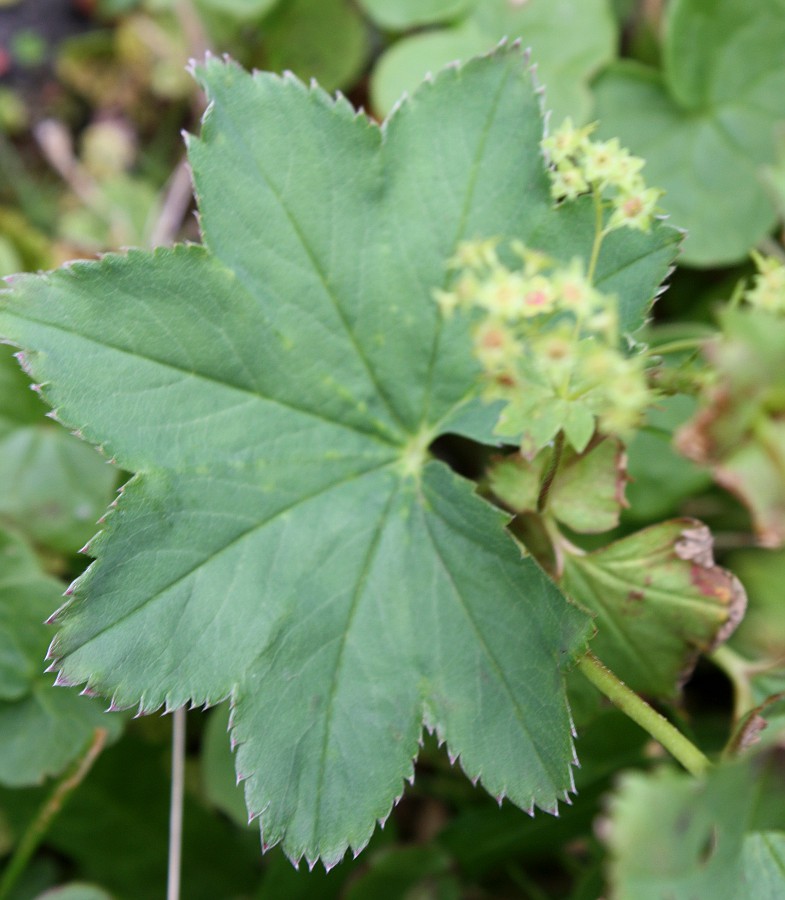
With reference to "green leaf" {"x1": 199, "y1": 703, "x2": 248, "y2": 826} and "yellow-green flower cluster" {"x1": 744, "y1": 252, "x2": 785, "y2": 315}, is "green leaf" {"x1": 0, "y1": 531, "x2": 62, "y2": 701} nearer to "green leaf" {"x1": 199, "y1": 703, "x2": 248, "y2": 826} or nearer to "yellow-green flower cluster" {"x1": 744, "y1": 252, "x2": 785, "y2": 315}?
"green leaf" {"x1": 199, "y1": 703, "x2": 248, "y2": 826}

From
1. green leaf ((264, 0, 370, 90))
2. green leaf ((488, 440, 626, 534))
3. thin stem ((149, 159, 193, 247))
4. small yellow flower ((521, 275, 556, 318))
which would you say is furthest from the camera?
thin stem ((149, 159, 193, 247))

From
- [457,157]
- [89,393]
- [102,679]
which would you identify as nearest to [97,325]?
[89,393]

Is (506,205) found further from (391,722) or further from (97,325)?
(391,722)

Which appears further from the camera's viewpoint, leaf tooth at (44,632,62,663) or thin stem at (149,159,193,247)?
thin stem at (149,159,193,247)

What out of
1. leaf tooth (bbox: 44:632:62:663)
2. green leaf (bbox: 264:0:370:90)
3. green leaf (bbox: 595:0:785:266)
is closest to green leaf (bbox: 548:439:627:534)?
leaf tooth (bbox: 44:632:62:663)

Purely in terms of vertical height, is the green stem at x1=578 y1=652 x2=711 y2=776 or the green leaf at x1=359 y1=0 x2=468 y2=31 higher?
the green leaf at x1=359 y1=0 x2=468 y2=31

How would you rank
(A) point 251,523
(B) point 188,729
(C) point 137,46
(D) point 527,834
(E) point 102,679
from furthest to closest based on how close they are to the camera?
(C) point 137,46 < (B) point 188,729 < (D) point 527,834 < (A) point 251,523 < (E) point 102,679

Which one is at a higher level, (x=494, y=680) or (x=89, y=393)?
(x=89, y=393)
